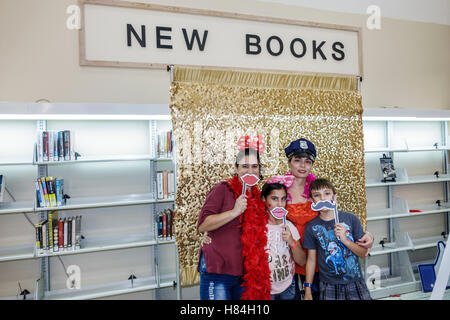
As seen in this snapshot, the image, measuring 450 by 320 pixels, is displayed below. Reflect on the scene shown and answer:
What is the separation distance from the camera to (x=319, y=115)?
227 centimetres

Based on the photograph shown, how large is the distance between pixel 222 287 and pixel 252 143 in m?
0.90

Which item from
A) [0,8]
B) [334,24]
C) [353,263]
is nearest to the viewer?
[353,263]

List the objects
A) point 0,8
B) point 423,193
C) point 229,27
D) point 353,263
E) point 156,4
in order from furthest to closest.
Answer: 1. point 423,193
2. point 229,27
3. point 156,4
4. point 0,8
5. point 353,263

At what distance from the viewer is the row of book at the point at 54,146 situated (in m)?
2.62

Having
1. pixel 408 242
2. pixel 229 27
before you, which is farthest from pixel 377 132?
pixel 229 27

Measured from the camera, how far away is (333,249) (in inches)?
62.3

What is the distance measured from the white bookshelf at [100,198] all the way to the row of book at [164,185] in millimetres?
46

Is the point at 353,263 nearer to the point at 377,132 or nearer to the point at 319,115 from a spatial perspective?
the point at 319,115

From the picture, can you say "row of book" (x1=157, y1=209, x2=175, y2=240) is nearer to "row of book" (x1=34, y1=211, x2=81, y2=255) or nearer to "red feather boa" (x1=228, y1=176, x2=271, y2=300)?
"row of book" (x1=34, y1=211, x2=81, y2=255)

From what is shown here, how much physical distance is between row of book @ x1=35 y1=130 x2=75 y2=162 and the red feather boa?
Answer: 1.81 m

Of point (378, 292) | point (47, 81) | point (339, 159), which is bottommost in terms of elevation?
point (378, 292)

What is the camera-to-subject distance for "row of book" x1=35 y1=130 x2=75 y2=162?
2.62 metres

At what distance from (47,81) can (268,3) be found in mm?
2420

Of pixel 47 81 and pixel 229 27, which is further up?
pixel 229 27
